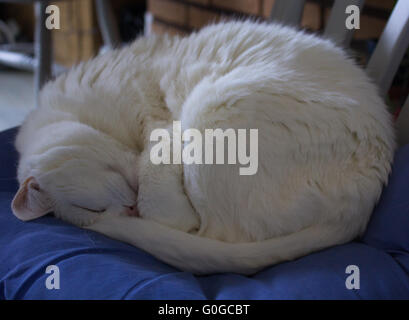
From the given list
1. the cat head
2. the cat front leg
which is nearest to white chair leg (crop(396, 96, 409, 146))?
the cat front leg

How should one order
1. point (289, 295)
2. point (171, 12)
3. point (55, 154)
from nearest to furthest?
point (289, 295) < point (55, 154) < point (171, 12)

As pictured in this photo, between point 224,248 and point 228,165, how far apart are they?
19cm

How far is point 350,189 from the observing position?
1021mm

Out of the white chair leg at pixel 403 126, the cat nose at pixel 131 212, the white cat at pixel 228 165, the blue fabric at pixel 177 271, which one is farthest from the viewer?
the white chair leg at pixel 403 126

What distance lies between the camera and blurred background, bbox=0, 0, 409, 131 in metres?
1.95

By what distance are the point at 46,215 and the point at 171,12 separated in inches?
82.5

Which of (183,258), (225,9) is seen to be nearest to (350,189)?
(183,258)

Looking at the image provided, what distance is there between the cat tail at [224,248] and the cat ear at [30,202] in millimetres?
274

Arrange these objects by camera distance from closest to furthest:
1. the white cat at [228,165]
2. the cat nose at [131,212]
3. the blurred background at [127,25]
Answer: the white cat at [228,165], the cat nose at [131,212], the blurred background at [127,25]

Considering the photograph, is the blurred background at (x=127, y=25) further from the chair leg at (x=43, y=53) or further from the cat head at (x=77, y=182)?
the cat head at (x=77, y=182)

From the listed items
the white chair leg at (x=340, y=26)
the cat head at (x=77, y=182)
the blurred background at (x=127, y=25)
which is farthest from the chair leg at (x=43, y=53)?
the white chair leg at (x=340, y=26)

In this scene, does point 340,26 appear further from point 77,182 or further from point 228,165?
point 77,182

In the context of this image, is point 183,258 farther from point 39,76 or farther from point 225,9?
point 225,9

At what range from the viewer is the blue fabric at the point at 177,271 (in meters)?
0.91
